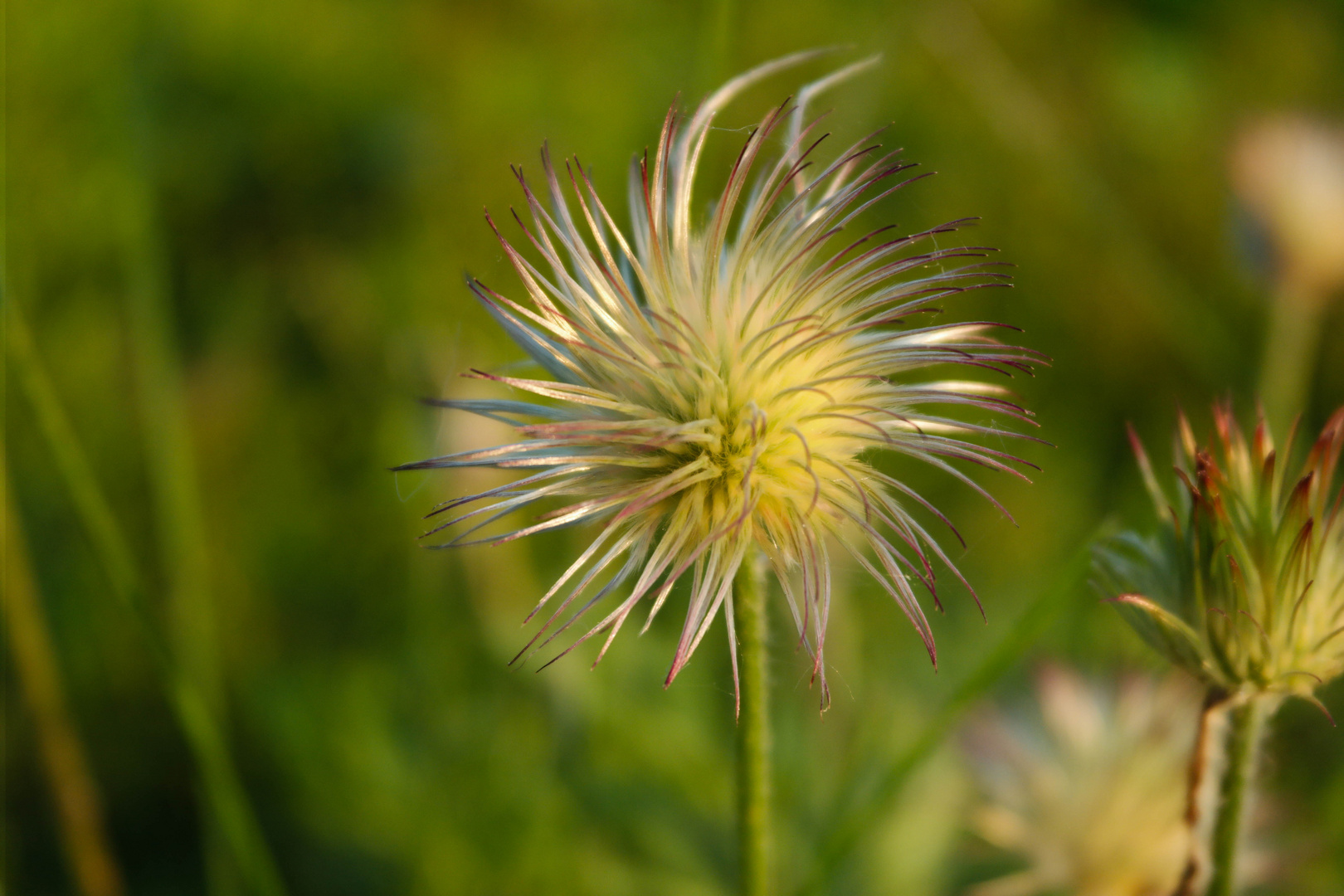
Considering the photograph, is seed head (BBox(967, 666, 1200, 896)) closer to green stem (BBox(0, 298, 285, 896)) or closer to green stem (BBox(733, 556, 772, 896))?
green stem (BBox(733, 556, 772, 896))

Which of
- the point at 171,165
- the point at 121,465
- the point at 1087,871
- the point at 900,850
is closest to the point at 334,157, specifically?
the point at 171,165

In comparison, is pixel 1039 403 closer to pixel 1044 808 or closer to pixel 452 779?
pixel 1044 808

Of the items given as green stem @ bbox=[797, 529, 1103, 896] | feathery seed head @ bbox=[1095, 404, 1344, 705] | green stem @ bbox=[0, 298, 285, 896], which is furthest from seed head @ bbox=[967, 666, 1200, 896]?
green stem @ bbox=[0, 298, 285, 896]

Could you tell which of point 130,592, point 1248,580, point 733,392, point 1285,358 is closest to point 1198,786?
point 1248,580

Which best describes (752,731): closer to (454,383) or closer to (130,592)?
(130,592)

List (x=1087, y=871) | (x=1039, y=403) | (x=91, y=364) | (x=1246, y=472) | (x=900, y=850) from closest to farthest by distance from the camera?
1. (x=1246, y=472)
2. (x=1087, y=871)
3. (x=900, y=850)
4. (x=91, y=364)
5. (x=1039, y=403)
